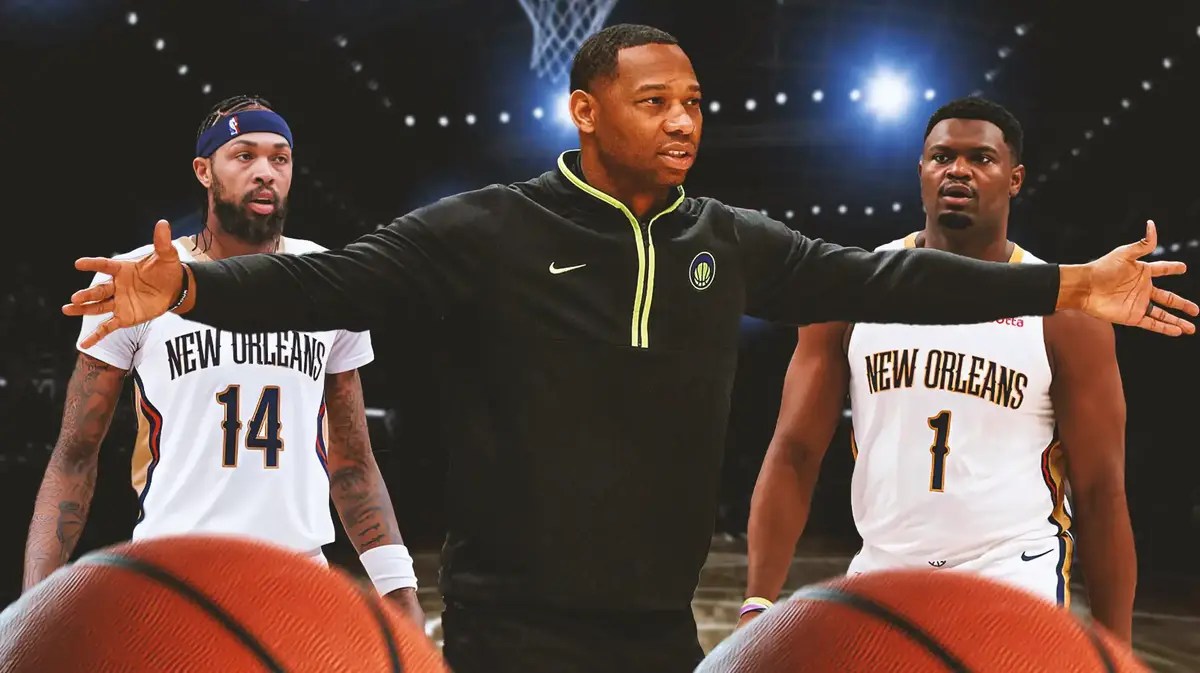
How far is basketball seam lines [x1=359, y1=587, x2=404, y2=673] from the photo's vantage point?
1770mm

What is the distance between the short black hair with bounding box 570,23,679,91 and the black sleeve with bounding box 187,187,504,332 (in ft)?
0.96

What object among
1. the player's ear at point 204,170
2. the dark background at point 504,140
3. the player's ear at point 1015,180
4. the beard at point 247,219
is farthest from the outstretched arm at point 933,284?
the dark background at point 504,140

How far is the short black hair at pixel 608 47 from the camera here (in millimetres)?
2422

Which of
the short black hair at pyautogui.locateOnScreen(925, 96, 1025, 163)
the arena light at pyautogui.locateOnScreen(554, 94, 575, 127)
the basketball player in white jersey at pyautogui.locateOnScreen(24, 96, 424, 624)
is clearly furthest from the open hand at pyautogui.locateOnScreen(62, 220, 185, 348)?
the arena light at pyautogui.locateOnScreen(554, 94, 575, 127)

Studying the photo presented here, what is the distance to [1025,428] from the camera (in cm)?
341

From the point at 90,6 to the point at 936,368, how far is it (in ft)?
31.8

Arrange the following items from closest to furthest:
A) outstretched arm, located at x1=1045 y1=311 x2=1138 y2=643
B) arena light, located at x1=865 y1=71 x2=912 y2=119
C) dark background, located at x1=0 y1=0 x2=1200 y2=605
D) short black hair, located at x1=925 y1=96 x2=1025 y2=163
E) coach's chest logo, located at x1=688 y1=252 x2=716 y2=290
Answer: coach's chest logo, located at x1=688 y1=252 x2=716 y2=290 < outstretched arm, located at x1=1045 y1=311 x2=1138 y2=643 < short black hair, located at x1=925 y1=96 x2=1025 y2=163 < dark background, located at x1=0 y1=0 x2=1200 y2=605 < arena light, located at x1=865 y1=71 x2=912 y2=119

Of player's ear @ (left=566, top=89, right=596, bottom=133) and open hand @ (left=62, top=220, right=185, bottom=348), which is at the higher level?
player's ear @ (left=566, top=89, right=596, bottom=133)

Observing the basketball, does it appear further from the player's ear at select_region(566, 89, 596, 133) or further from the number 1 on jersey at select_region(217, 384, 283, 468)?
the number 1 on jersey at select_region(217, 384, 283, 468)

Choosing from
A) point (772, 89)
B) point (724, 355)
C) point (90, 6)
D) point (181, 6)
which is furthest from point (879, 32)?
point (724, 355)

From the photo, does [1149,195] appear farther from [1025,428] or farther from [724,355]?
[724,355]

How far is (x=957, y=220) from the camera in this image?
A: 3557 millimetres

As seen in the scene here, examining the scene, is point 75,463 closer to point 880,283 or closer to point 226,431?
point 226,431

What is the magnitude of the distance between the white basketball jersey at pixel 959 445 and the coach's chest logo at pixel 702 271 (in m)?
1.18
